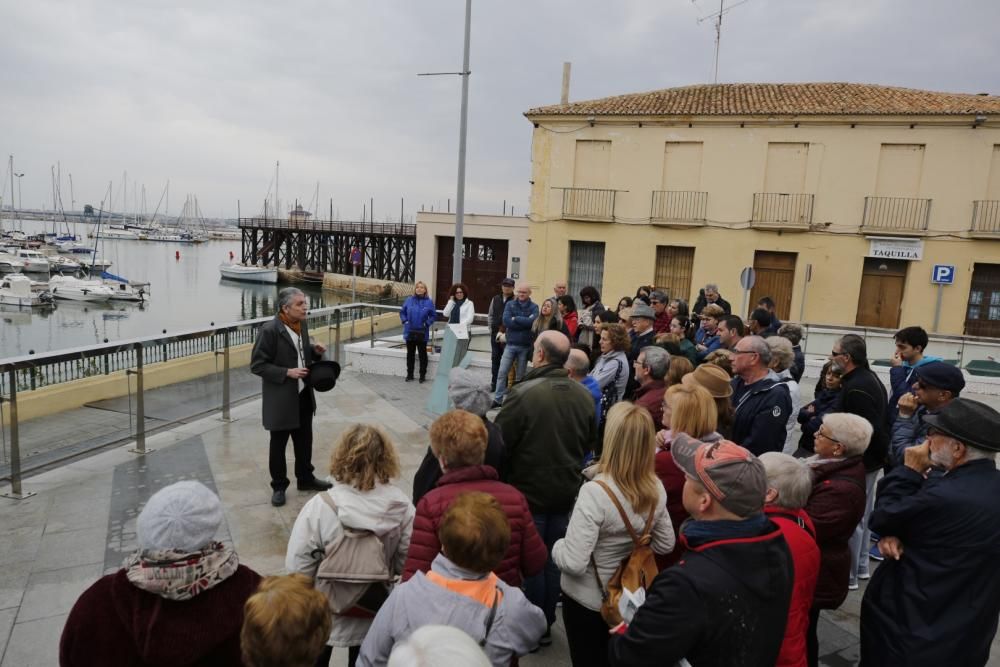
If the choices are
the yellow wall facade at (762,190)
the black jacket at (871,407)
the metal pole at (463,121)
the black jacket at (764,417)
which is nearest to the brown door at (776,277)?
the yellow wall facade at (762,190)

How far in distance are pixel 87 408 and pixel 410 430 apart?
122 inches

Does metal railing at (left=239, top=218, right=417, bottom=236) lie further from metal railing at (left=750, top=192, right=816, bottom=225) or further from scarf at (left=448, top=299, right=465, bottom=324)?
scarf at (left=448, top=299, right=465, bottom=324)

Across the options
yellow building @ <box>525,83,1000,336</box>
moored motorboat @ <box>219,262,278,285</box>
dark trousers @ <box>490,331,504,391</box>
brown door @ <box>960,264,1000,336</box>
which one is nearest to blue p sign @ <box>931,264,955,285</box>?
yellow building @ <box>525,83,1000,336</box>

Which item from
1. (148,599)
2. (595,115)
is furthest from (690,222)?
(148,599)

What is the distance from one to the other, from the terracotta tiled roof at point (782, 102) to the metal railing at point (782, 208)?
244 centimetres

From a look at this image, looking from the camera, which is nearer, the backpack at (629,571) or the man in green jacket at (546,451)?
the backpack at (629,571)

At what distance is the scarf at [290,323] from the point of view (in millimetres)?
4703

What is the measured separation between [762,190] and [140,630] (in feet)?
67.1

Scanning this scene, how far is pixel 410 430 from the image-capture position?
22.4 ft

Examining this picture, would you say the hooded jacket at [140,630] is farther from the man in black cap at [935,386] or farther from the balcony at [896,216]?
the balcony at [896,216]

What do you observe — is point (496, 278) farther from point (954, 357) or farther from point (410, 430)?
point (410, 430)

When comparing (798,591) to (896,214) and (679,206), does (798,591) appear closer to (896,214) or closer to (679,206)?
(679,206)

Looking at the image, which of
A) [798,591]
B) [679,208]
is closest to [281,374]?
[798,591]

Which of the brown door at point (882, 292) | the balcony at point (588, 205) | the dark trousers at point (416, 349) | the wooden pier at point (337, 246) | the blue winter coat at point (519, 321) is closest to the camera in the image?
the blue winter coat at point (519, 321)
